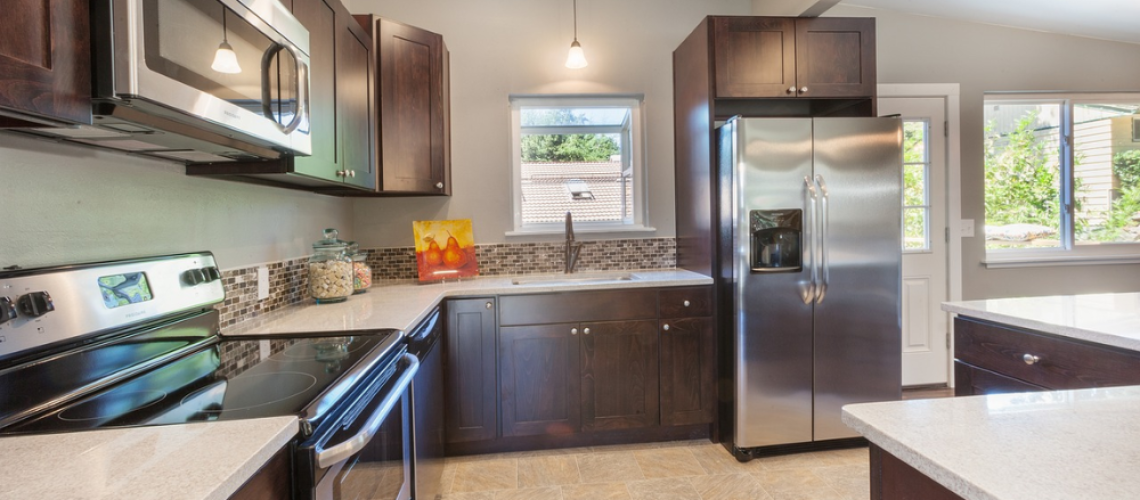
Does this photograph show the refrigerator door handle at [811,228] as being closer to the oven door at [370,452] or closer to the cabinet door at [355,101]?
the oven door at [370,452]

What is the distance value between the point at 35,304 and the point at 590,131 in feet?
8.12

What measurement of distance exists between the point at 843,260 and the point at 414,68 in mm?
2287

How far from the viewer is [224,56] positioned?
1.04 metres

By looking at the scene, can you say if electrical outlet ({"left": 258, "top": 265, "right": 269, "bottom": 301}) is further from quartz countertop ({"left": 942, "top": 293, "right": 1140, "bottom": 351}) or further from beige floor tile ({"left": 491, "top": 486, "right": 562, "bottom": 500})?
quartz countertop ({"left": 942, "top": 293, "right": 1140, "bottom": 351})

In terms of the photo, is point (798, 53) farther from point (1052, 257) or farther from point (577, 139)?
point (1052, 257)

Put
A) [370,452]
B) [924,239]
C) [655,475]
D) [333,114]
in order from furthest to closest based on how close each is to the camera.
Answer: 1. [924,239]
2. [655,475]
3. [333,114]
4. [370,452]

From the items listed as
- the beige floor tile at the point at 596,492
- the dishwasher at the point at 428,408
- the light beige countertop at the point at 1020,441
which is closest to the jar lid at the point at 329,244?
the dishwasher at the point at 428,408

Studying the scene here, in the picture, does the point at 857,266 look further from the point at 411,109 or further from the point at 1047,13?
the point at 411,109

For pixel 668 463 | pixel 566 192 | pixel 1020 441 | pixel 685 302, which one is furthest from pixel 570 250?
pixel 1020 441

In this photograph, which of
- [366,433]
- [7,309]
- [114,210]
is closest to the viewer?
[7,309]

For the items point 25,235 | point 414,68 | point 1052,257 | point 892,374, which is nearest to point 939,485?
point 25,235

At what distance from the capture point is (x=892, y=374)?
2309 mm

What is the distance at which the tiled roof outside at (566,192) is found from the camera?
290 cm

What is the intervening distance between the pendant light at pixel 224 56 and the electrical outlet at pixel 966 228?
12.3 feet
